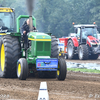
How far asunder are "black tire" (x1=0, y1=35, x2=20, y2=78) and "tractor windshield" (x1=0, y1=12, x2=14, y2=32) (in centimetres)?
809

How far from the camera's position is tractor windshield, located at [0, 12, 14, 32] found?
20.2 meters

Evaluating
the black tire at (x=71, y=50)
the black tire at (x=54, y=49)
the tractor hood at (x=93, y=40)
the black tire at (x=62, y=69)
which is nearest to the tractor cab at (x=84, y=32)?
the tractor hood at (x=93, y=40)

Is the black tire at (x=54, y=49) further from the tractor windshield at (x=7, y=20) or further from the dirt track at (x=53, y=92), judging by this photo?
the tractor windshield at (x=7, y=20)

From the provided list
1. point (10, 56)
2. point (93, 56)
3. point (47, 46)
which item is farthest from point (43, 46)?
point (93, 56)

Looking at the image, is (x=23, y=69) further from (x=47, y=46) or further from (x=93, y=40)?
(x=93, y=40)

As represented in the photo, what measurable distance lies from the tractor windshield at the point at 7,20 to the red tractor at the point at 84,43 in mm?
6581

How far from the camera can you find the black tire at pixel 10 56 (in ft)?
38.8

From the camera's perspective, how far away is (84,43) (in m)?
26.2

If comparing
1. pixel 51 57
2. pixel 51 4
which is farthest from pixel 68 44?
pixel 51 4

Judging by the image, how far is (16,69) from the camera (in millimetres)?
12031

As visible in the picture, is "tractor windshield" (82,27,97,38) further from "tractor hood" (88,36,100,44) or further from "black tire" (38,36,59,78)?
"black tire" (38,36,59,78)

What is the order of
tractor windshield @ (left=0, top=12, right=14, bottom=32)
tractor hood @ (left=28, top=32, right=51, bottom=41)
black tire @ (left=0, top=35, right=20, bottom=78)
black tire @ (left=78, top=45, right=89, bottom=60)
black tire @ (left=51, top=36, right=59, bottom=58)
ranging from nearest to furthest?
tractor hood @ (left=28, top=32, right=51, bottom=41) → black tire @ (left=0, top=35, right=20, bottom=78) → black tire @ (left=51, top=36, right=59, bottom=58) → tractor windshield @ (left=0, top=12, right=14, bottom=32) → black tire @ (left=78, top=45, right=89, bottom=60)

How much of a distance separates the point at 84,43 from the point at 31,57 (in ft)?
49.0

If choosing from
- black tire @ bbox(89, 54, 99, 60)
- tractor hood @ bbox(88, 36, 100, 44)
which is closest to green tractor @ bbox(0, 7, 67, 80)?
tractor hood @ bbox(88, 36, 100, 44)
